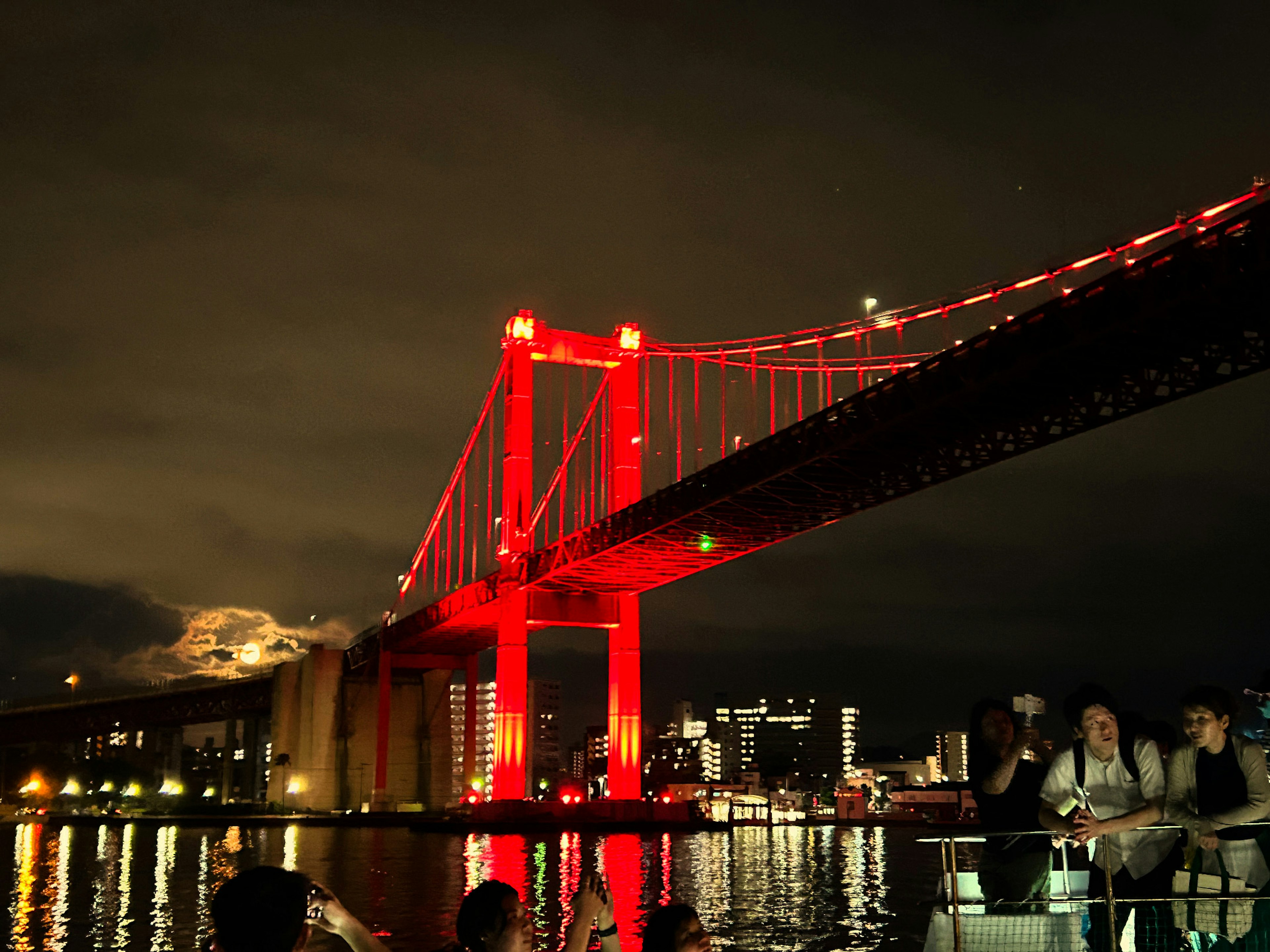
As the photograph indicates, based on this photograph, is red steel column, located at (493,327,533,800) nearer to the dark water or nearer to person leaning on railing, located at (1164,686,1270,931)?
the dark water

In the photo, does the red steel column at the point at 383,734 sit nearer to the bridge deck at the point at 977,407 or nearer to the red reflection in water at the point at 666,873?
the bridge deck at the point at 977,407

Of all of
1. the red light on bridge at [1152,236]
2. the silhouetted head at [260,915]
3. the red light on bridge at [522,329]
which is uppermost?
the red light on bridge at [522,329]

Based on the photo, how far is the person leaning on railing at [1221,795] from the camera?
505 centimetres

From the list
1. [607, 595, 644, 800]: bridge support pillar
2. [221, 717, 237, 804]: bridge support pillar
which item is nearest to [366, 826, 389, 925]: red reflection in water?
[607, 595, 644, 800]: bridge support pillar

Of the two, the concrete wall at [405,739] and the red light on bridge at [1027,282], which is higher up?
the red light on bridge at [1027,282]

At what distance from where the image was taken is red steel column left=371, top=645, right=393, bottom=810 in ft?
182

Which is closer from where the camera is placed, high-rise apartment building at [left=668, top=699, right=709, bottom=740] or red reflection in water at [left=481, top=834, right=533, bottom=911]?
red reflection in water at [left=481, top=834, right=533, bottom=911]

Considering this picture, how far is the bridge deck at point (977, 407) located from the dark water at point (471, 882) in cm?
817

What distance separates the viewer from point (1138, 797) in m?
5.27

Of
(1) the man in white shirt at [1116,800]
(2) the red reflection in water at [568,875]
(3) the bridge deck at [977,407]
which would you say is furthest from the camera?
(3) the bridge deck at [977,407]

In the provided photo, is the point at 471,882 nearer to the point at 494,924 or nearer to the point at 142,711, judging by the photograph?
the point at 494,924

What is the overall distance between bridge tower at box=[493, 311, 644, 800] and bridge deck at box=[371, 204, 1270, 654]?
81.2 inches

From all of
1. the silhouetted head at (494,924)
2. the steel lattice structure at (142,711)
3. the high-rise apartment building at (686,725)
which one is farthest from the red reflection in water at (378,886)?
the high-rise apartment building at (686,725)

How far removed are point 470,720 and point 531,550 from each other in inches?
718
